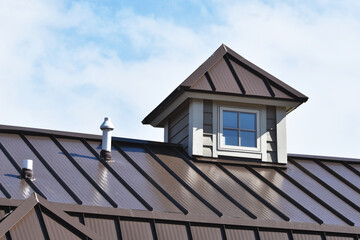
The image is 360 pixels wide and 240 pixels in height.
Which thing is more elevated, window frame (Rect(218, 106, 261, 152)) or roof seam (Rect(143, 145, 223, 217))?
window frame (Rect(218, 106, 261, 152))

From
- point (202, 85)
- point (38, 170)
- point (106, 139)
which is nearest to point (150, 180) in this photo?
point (106, 139)

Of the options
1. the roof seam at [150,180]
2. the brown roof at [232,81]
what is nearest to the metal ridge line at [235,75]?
the brown roof at [232,81]

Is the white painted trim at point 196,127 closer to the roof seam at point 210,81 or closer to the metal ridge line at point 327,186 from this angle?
the roof seam at point 210,81

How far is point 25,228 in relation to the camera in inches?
427

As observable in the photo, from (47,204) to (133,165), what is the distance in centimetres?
446

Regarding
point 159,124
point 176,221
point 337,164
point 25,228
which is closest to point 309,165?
point 337,164

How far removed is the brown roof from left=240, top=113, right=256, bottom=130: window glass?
559 mm

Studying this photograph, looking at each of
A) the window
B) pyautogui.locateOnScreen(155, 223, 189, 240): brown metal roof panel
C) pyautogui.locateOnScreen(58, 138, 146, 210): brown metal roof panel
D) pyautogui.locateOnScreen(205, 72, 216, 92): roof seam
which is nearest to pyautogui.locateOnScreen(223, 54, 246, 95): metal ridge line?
the window

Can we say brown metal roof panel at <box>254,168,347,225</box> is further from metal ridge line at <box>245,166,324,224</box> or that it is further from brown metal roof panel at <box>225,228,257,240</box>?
brown metal roof panel at <box>225,228,257,240</box>

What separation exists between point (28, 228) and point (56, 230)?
0.42 m

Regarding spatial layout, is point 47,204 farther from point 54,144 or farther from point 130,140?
point 130,140

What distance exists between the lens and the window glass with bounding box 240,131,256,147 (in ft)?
57.3

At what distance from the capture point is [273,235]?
13719 millimetres

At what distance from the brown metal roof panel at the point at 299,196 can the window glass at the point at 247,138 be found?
70 centimetres
